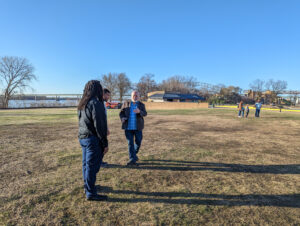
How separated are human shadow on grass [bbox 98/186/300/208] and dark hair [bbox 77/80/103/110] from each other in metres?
1.47

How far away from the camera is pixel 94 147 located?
7.79ft

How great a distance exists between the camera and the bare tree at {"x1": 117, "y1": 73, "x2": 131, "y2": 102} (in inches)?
2864

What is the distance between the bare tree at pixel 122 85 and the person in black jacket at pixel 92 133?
72.2 metres

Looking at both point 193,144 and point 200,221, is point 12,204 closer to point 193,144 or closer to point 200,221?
point 200,221

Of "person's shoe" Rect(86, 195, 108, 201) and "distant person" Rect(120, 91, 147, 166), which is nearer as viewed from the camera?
"person's shoe" Rect(86, 195, 108, 201)

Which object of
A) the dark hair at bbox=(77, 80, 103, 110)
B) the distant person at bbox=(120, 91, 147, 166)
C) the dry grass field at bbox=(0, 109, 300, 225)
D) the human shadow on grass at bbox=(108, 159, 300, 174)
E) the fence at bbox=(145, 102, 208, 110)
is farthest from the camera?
the fence at bbox=(145, 102, 208, 110)

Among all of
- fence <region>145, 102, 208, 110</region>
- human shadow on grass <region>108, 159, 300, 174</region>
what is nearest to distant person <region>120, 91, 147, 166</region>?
human shadow on grass <region>108, 159, 300, 174</region>

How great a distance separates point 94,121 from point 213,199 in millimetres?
2144

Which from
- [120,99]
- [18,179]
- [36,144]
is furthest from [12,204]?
[120,99]

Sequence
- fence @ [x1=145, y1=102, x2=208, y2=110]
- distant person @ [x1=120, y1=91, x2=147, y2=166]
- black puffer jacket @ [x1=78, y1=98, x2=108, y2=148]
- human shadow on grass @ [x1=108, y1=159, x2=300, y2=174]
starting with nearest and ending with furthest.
A: black puffer jacket @ [x1=78, y1=98, x2=108, y2=148] < human shadow on grass @ [x1=108, y1=159, x2=300, y2=174] < distant person @ [x1=120, y1=91, x2=147, y2=166] < fence @ [x1=145, y1=102, x2=208, y2=110]

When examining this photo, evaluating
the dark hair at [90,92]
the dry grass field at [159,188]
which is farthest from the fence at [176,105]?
the dark hair at [90,92]

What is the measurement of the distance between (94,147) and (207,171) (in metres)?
2.45

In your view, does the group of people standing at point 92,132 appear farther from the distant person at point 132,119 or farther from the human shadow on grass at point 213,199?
the distant person at point 132,119

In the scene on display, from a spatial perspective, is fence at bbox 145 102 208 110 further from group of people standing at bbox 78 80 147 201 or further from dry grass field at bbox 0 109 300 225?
group of people standing at bbox 78 80 147 201
